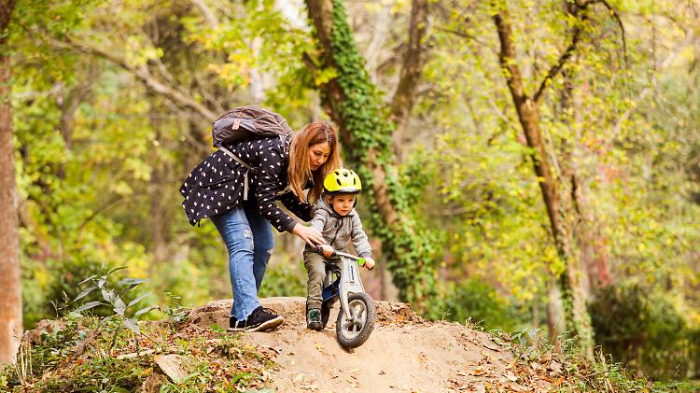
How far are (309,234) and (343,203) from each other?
1.19 ft

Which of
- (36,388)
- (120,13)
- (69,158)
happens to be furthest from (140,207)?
(36,388)

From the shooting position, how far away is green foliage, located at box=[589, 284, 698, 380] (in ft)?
41.2

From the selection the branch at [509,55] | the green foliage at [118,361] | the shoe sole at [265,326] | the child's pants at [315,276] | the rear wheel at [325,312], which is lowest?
the green foliage at [118,361]

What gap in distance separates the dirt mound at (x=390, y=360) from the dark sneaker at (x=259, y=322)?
6cm

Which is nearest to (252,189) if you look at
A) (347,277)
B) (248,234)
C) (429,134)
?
(248,234)

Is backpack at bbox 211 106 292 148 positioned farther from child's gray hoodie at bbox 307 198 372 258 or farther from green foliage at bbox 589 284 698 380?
green foliage at bbox 589 284 698 380

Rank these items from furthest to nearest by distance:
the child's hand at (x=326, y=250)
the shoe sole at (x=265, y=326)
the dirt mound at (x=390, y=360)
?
the shoe sole at (x=265, y=326) → the child's hand at (x=326, y=250) → the dirt mound at (x=390, y=360)

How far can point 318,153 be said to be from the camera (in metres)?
5.14

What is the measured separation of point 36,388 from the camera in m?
4.66

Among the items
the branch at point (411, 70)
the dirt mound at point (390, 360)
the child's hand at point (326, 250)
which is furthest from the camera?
the branch at point (411, 70)

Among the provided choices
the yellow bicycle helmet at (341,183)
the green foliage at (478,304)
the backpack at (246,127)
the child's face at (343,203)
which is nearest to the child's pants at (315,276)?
→ the child's face at (343,203)

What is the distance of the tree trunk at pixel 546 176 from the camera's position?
400 inches

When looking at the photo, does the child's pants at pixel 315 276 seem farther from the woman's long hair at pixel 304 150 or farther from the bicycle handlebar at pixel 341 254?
the woman's long hair at pixel 304 150

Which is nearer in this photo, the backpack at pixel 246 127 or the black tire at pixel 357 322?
the black tire at pixel 357 322
